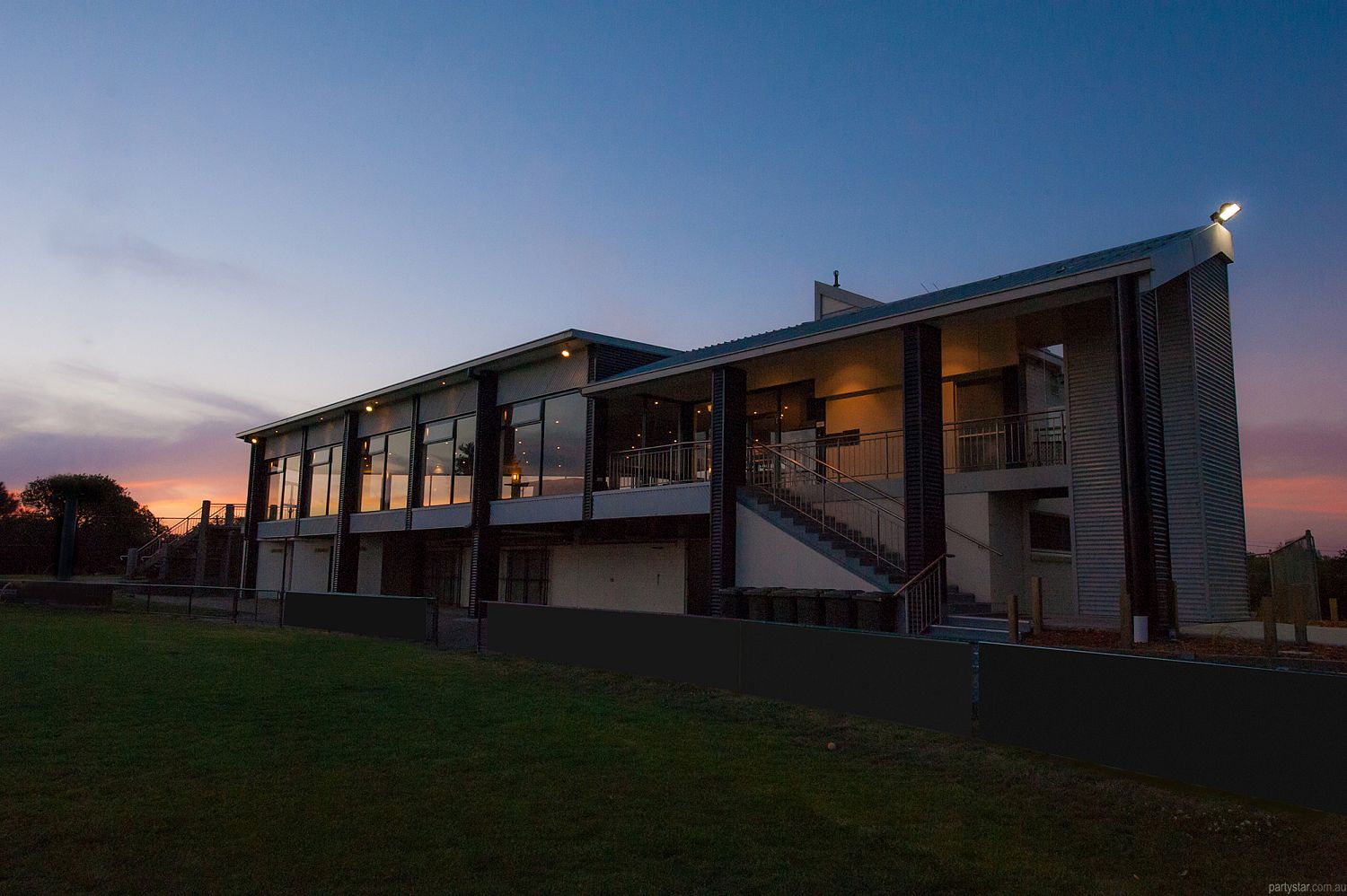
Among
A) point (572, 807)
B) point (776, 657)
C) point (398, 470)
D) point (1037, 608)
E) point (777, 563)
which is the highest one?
point (398, 470)

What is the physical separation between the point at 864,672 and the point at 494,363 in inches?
726

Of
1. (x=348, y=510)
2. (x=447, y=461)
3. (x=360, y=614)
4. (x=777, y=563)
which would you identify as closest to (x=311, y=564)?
(x=348, y=510)

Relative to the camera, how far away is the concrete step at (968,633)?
517 inches

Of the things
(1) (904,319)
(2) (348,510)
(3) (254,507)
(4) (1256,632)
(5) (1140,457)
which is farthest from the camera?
(3) (254,507)

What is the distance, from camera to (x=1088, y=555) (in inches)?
603

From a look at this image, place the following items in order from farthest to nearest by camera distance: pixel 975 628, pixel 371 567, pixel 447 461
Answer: pixel 371 567
pixel 447 461
pixel 975 628

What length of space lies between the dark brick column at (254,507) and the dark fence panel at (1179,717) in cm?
3843

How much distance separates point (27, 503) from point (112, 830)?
103164 mm

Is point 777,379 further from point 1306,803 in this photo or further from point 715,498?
point 1306,803

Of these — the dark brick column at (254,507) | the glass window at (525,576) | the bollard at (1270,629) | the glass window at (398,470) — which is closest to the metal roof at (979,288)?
the bollard at (1270,629)

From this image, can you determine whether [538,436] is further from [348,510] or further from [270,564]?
[270,564]

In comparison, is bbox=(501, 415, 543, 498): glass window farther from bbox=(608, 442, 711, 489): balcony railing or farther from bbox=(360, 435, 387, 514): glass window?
bbox=(360, 435, 387, 514): glass window

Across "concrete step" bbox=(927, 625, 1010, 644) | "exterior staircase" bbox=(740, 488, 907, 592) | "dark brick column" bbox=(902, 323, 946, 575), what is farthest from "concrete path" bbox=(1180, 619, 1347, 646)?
"exterior staircase" bbox=(740, 488, 907, 592)

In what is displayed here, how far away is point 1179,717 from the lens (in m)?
6.41
